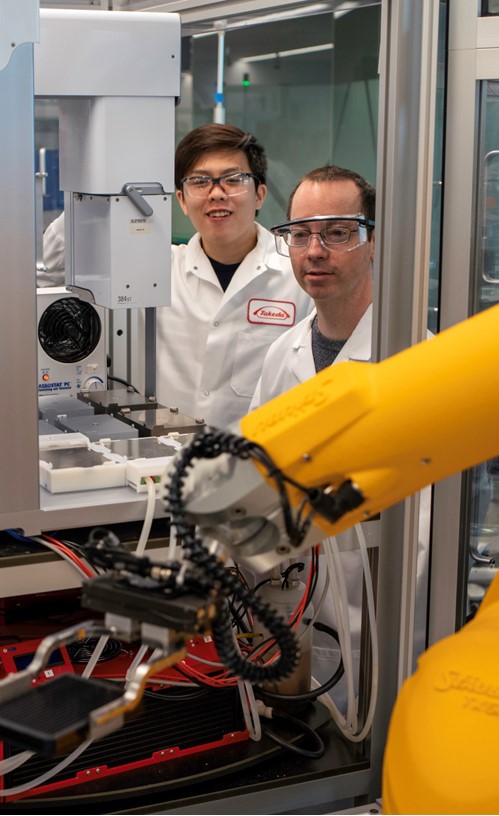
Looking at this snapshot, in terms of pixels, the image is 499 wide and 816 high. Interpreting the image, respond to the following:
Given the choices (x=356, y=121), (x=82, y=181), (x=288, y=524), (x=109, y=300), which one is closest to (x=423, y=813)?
(x=288, y=524)

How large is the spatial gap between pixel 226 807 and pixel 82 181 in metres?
1.23

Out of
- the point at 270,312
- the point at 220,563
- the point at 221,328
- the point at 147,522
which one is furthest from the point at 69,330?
the point at 220,563

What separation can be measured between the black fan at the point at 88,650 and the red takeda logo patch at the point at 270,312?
1.51 meters

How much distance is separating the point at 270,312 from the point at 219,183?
0.45m

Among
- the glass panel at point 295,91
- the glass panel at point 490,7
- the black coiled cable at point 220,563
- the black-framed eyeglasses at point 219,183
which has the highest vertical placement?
the glass panel at point 295,91

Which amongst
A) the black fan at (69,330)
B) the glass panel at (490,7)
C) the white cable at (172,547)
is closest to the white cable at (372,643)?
the white cable at (172,547)

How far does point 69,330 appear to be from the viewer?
8.02 ft

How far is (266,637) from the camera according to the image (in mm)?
2119

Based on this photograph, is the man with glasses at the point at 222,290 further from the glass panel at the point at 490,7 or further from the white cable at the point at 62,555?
the white cable at the point at 62,555

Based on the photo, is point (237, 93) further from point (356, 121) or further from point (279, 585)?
point (279, 585)

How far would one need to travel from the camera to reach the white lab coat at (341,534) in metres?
2.09

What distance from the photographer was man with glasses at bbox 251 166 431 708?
8.02 feet

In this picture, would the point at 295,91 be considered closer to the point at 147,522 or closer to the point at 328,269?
the point at 328,269

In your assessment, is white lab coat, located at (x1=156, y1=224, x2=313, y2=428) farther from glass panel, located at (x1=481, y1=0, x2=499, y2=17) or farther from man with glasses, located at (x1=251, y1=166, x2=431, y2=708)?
glass panel, located at (x1=481, y1=0, x2=499, y2=17)
